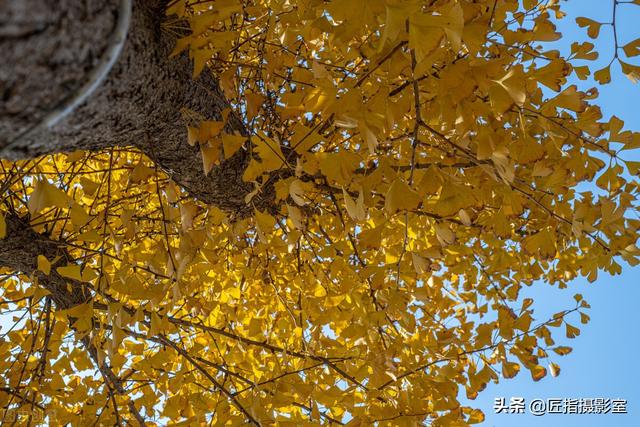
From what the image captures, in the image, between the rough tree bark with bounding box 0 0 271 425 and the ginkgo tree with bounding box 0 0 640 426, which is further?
the ginkgo tree with bounding box 0 0 640 426

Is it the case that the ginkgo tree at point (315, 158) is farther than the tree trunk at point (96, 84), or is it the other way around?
the ginkgo tree at point (315, 158)

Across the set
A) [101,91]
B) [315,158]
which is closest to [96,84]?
[101,91]

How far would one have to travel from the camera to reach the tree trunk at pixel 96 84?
0.43 meters

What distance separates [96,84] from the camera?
0.51 metres

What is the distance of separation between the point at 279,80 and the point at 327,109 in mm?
1023

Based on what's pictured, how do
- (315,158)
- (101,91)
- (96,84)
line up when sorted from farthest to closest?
(315,158)
(101,91)
(96,84)

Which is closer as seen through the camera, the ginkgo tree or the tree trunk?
the tree trunk

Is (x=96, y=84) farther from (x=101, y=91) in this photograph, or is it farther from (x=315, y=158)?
(x=315, y=158)

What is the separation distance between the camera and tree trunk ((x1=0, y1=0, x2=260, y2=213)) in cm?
43

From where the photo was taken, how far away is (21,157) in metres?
0.60

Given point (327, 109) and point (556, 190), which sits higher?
point (556, 190)

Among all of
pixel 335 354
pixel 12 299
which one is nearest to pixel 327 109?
pixel 335 354

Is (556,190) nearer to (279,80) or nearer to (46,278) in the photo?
(279,80)

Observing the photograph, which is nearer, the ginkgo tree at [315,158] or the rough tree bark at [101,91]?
the rough tree bark at [101,91]
